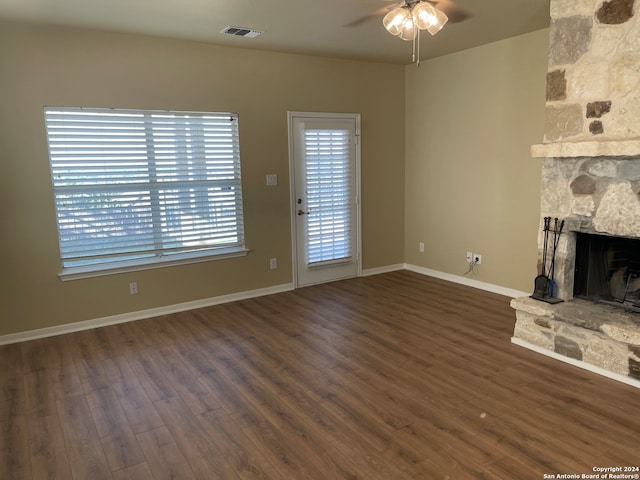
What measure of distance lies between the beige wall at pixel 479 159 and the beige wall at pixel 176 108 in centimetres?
37

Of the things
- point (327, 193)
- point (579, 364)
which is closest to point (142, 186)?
point (327, 193)

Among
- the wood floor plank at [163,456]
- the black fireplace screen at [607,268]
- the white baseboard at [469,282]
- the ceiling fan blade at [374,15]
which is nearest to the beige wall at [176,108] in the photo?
the white baseboard at [469,282]

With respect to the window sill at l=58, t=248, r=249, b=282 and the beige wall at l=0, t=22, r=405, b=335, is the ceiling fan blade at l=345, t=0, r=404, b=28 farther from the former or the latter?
the window sill at l=58, t=248, r=249, b=282

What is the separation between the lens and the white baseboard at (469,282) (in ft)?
16.1

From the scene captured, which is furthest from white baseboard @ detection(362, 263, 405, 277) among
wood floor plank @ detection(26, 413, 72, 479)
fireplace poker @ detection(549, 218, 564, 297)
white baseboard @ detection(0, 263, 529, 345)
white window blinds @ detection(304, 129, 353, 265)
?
wood floor plank @ detection(26, 413, 72, 479)

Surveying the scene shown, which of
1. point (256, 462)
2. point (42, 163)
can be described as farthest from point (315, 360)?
point (42, 163)

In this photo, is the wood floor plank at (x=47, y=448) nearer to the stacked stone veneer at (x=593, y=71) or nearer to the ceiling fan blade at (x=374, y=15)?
the ceiling fan blade at (x=374, y=15)

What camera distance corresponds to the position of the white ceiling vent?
4039mm

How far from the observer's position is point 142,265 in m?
4.45

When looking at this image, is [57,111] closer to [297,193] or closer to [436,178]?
[297,193]

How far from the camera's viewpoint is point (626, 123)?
298cm

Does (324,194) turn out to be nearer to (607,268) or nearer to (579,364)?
(607,268)

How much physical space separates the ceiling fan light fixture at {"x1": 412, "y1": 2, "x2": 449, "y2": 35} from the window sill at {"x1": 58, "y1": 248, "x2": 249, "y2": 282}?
287cm

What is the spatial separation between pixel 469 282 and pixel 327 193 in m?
1.94
